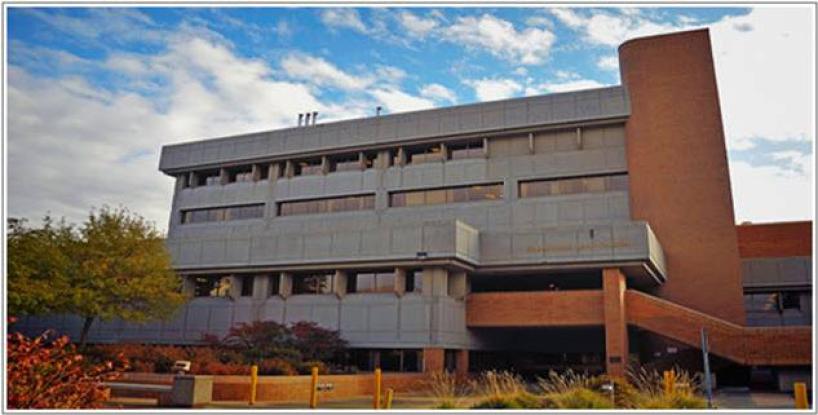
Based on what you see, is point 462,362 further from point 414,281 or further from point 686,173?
point 686,173

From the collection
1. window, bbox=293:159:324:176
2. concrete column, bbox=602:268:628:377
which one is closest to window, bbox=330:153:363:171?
window, bbox=293:159:324:176

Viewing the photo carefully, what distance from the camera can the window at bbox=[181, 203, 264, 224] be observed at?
46688 millimetres

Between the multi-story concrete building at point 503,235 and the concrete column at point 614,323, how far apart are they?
0.10 m

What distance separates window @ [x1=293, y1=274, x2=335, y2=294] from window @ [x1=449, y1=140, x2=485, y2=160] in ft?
39.3

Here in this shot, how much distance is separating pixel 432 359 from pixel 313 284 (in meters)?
8.02

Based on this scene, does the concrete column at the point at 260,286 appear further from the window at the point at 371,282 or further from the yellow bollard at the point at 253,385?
the yellow bollard at the point at 253,385

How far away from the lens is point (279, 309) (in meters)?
34.9

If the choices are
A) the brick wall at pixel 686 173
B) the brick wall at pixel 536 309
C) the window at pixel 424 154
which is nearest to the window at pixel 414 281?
the brick wall at pixel 536 309

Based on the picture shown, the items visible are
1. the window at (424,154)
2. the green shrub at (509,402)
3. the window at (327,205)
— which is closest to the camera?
the green shrub at (509,402)

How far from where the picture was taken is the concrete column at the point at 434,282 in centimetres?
3147

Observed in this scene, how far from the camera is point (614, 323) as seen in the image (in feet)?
101

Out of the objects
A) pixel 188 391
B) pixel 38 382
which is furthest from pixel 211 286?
pixel 38 382

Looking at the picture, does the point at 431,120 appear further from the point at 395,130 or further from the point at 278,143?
the point at 278,143

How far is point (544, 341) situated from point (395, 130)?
15520mm
